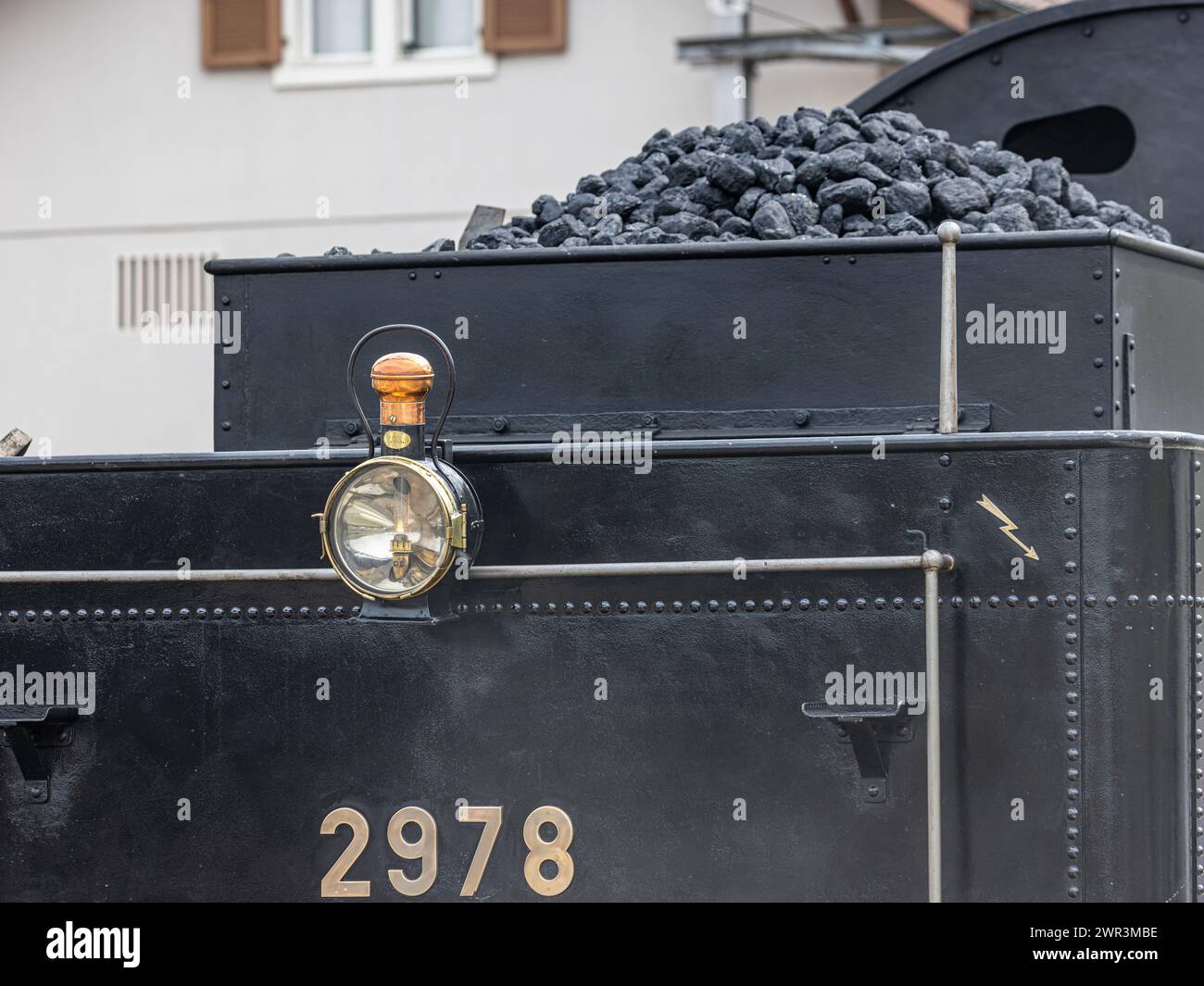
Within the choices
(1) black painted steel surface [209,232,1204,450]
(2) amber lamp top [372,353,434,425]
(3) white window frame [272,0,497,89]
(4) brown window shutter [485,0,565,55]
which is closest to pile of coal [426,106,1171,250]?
(1) black painted steel surface [209,232,1204,450]

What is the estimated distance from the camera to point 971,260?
310 cm

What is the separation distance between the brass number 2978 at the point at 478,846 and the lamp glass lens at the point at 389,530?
43 centimetres

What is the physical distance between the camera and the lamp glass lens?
2.84 metres

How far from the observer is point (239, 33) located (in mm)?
12992

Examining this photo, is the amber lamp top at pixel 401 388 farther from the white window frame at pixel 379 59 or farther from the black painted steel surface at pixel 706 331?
the white window frame at pixel 379 59

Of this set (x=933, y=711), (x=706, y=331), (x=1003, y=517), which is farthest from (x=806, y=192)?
(x=933, y=711)

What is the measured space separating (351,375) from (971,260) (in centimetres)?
112

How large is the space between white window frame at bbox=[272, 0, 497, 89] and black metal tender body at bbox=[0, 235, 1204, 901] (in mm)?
9753

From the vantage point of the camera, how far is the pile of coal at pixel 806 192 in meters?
3.58

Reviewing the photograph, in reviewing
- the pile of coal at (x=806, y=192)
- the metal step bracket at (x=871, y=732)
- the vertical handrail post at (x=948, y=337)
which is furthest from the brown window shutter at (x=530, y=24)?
the metal step bracket at (x=871, y=732)

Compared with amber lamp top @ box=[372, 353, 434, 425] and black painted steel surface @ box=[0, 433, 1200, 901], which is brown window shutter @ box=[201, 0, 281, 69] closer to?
black painted steel surface @ box=[0, 433, 1200, 901]

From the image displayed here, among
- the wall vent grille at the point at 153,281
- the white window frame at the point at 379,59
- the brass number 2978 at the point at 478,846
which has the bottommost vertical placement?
the brass number 2978 at the point at 478,846
